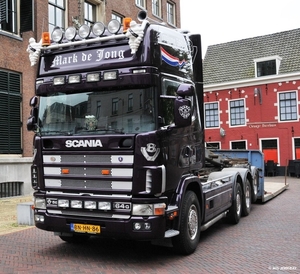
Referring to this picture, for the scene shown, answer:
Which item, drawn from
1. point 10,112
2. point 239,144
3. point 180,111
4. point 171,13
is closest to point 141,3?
point 171,13

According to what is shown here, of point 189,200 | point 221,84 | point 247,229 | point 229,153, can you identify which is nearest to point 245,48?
point 221,84

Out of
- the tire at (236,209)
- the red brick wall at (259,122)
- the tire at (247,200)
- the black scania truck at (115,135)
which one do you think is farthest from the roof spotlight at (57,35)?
the red brick wall at (259,122)

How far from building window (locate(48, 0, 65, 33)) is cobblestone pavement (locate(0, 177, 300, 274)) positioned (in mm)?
10502

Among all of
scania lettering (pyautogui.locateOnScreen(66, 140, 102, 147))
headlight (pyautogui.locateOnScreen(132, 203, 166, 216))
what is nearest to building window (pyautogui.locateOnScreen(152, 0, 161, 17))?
scania lettering (pyautogui.locateOnScreen(66, 140, 102, 147))

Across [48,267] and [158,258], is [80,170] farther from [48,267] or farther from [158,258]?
[158,258]

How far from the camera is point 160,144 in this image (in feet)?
16.3

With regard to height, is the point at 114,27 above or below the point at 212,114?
below

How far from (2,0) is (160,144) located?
1150cm

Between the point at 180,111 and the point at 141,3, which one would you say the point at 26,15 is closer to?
the point at 141,3

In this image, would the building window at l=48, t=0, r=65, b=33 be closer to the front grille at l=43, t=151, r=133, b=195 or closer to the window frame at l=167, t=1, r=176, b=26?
the window frame at l=167, t=1, r=176, b=26

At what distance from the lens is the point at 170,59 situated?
5.56 m

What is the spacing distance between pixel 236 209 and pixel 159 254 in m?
2.98

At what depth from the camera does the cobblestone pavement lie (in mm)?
5074

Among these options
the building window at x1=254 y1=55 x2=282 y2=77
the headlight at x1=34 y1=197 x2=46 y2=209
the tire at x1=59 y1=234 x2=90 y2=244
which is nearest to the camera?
the headlight at x1=34 y1=197 x2=46 y2=209
